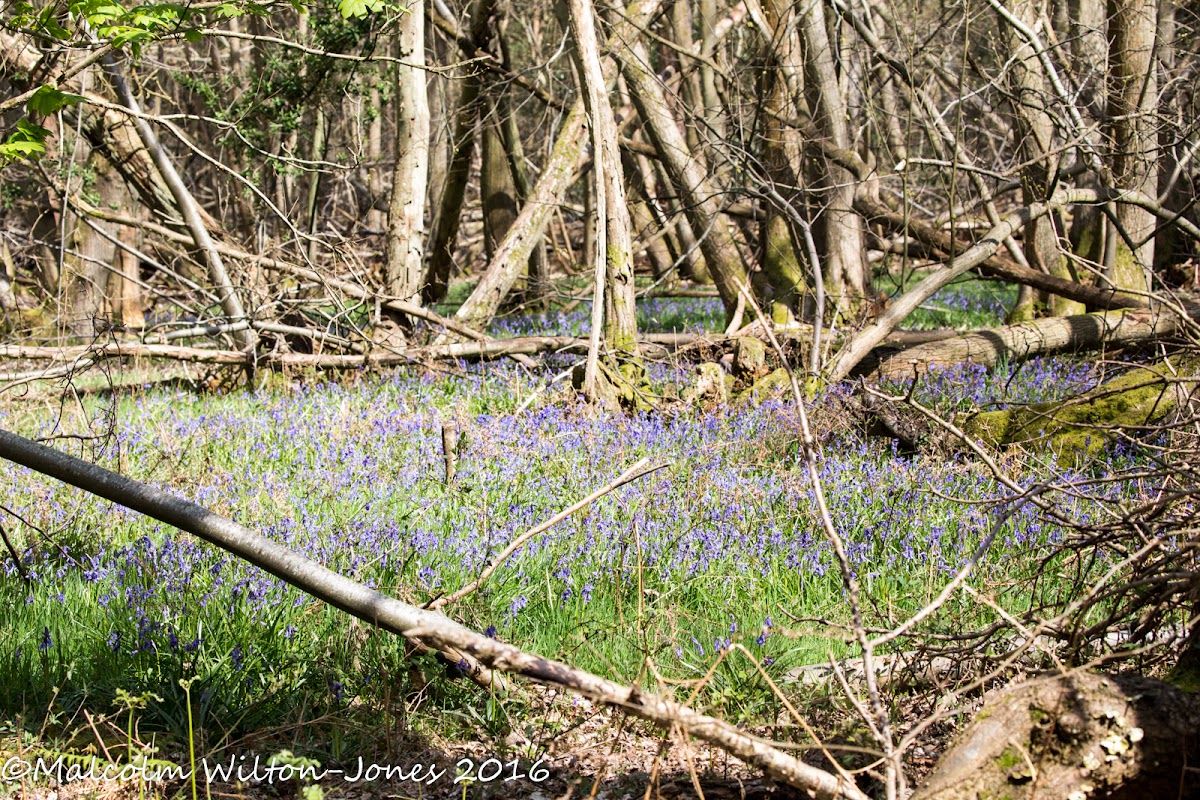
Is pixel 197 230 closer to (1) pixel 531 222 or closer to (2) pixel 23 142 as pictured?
(1) pixel 531 222

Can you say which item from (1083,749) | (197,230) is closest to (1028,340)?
(1083,749)

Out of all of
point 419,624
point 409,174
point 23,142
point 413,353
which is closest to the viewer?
point 419,624

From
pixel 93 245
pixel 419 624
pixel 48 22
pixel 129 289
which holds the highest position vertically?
pixel 48 22

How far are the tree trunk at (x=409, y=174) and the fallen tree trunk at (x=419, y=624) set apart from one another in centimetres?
711

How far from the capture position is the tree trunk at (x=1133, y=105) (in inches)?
365

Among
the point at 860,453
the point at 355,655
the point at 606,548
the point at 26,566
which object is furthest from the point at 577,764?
the point at 860,453

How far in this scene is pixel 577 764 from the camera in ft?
11.7

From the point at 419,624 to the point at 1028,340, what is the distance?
297 inches

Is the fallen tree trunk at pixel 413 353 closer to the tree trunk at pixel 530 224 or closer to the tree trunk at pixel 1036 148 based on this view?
the tree trunk at pixel 530 224

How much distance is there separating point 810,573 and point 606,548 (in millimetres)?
960

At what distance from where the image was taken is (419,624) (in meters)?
2.79

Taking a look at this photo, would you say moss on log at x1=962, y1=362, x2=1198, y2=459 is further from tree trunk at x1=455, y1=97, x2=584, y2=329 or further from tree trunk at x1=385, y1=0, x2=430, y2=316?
tree trunk at x1=385, y1=0, x2=430, y2=316

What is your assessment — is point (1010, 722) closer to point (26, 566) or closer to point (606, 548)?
point (606, 548)

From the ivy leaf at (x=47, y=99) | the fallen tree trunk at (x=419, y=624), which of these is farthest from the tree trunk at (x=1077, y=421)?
the ivy leaf at (x=47, y=99)
